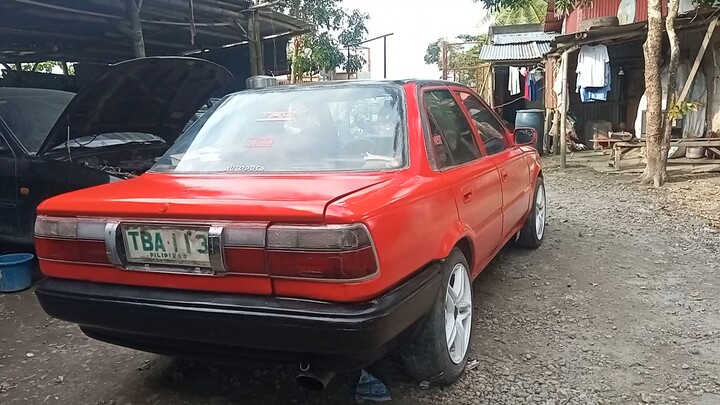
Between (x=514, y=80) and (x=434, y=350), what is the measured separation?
48.3ft

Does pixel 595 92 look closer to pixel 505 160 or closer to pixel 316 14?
pixel 316 14

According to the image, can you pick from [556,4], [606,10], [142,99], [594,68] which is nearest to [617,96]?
[606,10]

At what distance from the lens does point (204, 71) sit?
457 cm

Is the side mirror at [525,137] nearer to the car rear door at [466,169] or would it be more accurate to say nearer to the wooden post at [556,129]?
the car rear door at [466,169]

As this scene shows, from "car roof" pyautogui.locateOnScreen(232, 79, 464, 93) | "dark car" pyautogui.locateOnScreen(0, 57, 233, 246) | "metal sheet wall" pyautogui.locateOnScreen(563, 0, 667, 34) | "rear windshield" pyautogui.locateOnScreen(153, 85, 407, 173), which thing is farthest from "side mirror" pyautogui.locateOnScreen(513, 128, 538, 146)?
"metal sheet wall" pyautogui.locateOnScreen(563, 0, 667, 34)

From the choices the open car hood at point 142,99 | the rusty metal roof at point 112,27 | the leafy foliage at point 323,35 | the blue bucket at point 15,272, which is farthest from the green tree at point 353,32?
the blue bucket at point 15,272

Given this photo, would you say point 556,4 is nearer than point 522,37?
Yes

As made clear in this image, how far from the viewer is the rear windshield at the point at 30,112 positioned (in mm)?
4367

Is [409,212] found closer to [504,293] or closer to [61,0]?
[504,293]

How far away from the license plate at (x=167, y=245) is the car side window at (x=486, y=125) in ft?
6.62

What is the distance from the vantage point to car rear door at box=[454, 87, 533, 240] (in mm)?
3473

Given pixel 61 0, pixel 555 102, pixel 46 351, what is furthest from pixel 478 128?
pixel 555 102

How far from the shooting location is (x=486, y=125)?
12.2 feet

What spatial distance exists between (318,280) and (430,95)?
Result: 58.9 inches
